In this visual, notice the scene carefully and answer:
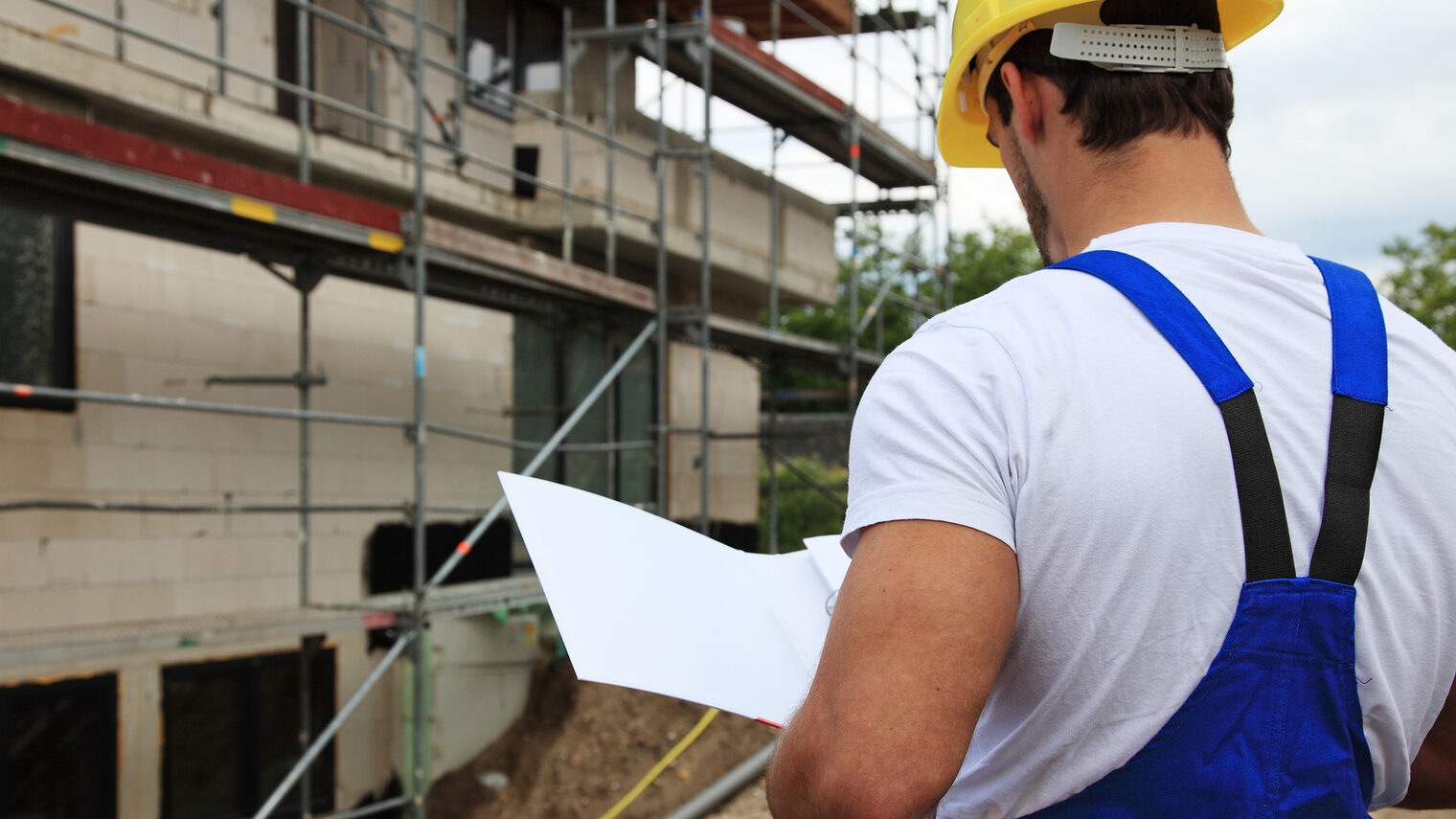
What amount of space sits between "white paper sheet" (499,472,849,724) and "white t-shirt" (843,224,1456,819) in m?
0.25

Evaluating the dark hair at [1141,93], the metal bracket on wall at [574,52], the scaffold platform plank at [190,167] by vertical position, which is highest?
the metal bracket on wall at [574,52]

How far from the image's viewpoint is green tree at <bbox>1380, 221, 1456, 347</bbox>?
25.3m

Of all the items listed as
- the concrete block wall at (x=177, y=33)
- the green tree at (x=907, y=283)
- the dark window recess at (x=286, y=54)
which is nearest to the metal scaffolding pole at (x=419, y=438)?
the concrete block wall at (x=177, y=33)

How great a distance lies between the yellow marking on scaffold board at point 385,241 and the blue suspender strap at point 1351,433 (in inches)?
184

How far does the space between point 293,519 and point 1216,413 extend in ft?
20.8

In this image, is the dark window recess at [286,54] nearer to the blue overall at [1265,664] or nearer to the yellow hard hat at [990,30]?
the yellow hard hat at [990,30]

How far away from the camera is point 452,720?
743 centimetres

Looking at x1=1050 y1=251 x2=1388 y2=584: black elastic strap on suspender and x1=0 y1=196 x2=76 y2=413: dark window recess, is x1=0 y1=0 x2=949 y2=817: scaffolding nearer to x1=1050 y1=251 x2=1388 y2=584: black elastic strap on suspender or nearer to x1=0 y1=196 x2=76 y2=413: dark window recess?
A: x1=0 y1=196 x2=76 y2=413: dark window recess

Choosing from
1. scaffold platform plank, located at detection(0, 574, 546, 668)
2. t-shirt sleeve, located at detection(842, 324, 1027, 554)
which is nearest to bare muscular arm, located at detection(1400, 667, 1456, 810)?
t-shirt sleeve, located at detection(842, 324, 1027, 554)

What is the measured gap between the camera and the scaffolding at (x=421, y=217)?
4258 mm

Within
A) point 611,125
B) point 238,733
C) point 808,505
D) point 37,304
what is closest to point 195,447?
point 37,304

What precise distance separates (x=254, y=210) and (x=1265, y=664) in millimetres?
4398

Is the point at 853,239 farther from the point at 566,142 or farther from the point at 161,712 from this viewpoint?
the point at 161,712

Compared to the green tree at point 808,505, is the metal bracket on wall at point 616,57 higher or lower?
higher
